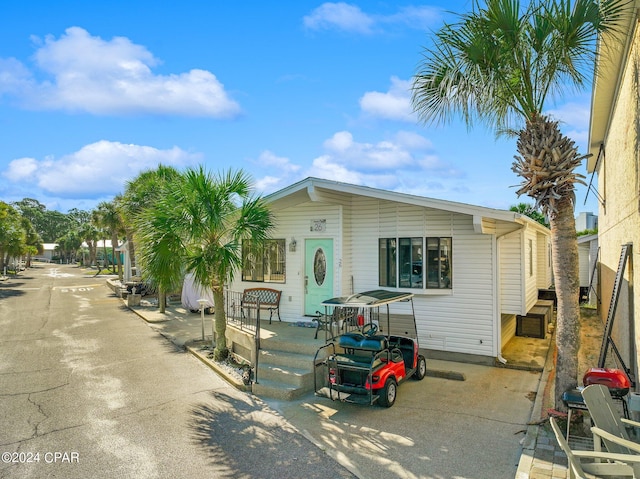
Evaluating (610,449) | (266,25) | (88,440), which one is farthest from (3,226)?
(610,449)

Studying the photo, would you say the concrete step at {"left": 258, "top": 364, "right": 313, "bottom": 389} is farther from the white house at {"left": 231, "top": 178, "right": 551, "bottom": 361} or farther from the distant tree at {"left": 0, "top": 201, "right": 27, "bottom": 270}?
the distant tree at {"left": 0, "top": 201, "right": 27, "bottom": 270}

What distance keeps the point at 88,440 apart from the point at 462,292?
7692 mm

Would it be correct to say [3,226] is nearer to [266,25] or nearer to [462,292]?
[266,25]

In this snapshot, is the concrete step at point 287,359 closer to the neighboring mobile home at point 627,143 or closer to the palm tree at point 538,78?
the palm tree at point 538,78

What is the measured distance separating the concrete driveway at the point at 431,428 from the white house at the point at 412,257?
1.67 metres

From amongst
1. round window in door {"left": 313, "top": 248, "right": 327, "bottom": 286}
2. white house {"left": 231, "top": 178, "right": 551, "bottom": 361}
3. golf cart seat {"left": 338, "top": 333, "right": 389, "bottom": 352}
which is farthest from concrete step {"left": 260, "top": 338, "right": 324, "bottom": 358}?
round window in door {"left": 313, "top": 248, "right": 327, "bottom": 286}

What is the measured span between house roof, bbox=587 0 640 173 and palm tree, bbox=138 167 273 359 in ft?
21.3

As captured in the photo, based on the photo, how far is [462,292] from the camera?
9289 millimetres

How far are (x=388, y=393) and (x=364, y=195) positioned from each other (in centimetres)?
483

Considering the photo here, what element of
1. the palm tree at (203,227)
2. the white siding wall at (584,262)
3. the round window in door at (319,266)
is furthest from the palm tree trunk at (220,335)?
the white siding wall at (584,262)

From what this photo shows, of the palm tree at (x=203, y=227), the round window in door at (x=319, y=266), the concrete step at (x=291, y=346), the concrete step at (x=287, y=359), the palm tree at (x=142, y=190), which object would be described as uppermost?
the palm tree at (x=142, y=190)

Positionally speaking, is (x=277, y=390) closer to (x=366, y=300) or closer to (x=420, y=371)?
(x=366, y=300)

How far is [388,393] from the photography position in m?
6.53

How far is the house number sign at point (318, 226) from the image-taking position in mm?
10922
